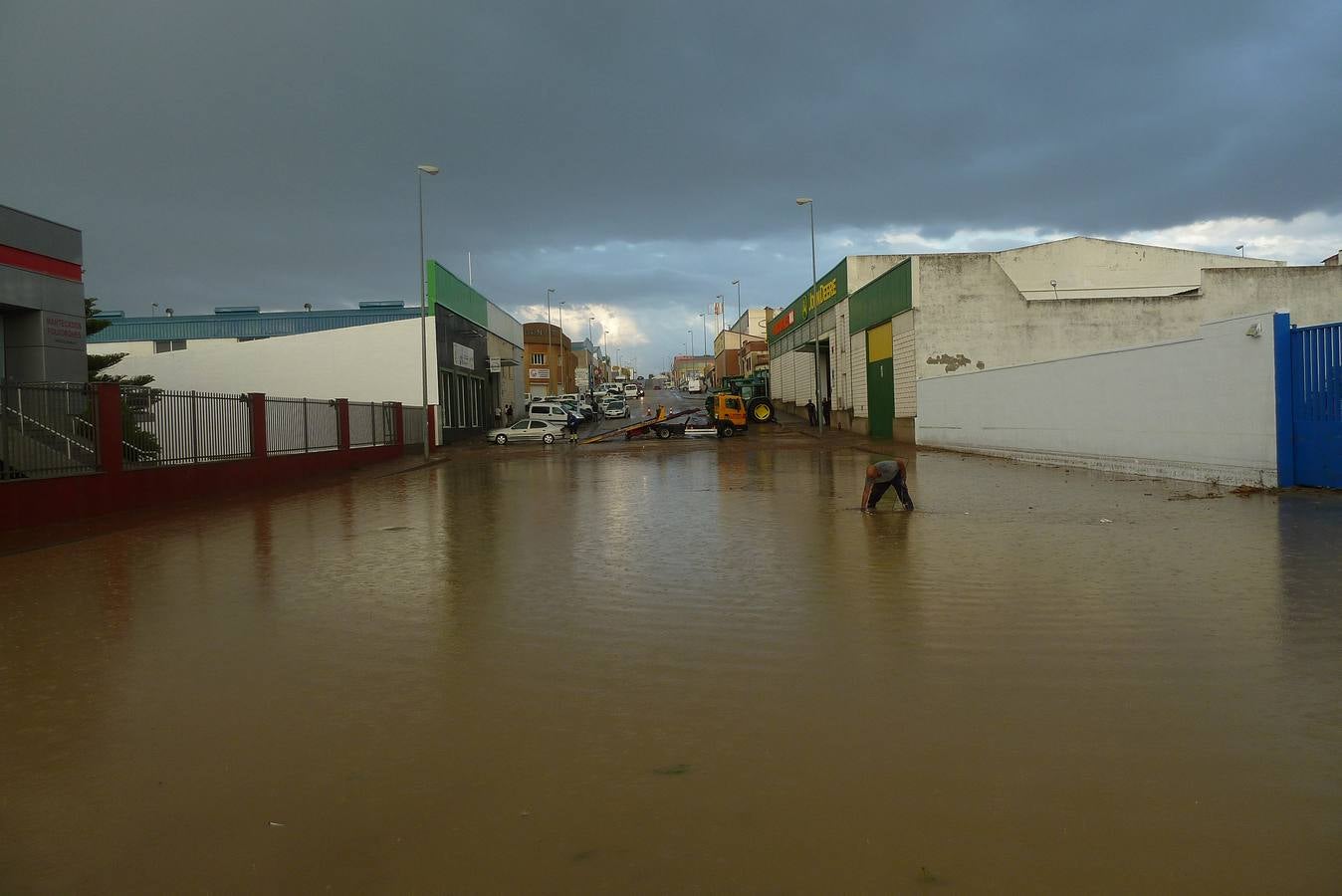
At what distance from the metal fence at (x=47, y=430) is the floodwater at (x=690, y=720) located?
5688 mm

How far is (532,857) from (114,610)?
263 inches

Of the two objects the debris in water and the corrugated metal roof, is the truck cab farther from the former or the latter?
the debris in water

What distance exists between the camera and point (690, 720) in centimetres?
512

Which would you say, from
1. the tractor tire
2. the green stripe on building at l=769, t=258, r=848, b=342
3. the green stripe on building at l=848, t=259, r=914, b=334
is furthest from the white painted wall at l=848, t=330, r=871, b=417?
the tractor tire

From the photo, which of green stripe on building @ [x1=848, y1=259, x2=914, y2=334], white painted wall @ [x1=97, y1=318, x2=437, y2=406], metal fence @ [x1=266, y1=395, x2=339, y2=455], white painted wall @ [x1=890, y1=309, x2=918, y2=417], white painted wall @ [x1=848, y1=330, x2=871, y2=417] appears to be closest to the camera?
metal fence @ [x1=266, y1=395, x2=339, y2=455]

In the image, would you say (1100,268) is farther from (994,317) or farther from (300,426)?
(300,426)

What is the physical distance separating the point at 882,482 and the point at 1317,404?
681cm

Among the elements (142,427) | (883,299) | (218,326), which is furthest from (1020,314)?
(218,326)

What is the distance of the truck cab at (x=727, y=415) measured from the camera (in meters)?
47.2

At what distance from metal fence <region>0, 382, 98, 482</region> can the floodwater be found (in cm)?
569

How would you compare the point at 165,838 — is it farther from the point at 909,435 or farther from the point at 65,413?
the point at 909,435

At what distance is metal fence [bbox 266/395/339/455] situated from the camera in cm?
2556

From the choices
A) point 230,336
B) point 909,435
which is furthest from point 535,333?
point 909,435

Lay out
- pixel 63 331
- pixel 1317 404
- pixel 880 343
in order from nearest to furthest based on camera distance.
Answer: pixel 1317 404 < pixel 63 331 < pixel 880 343
